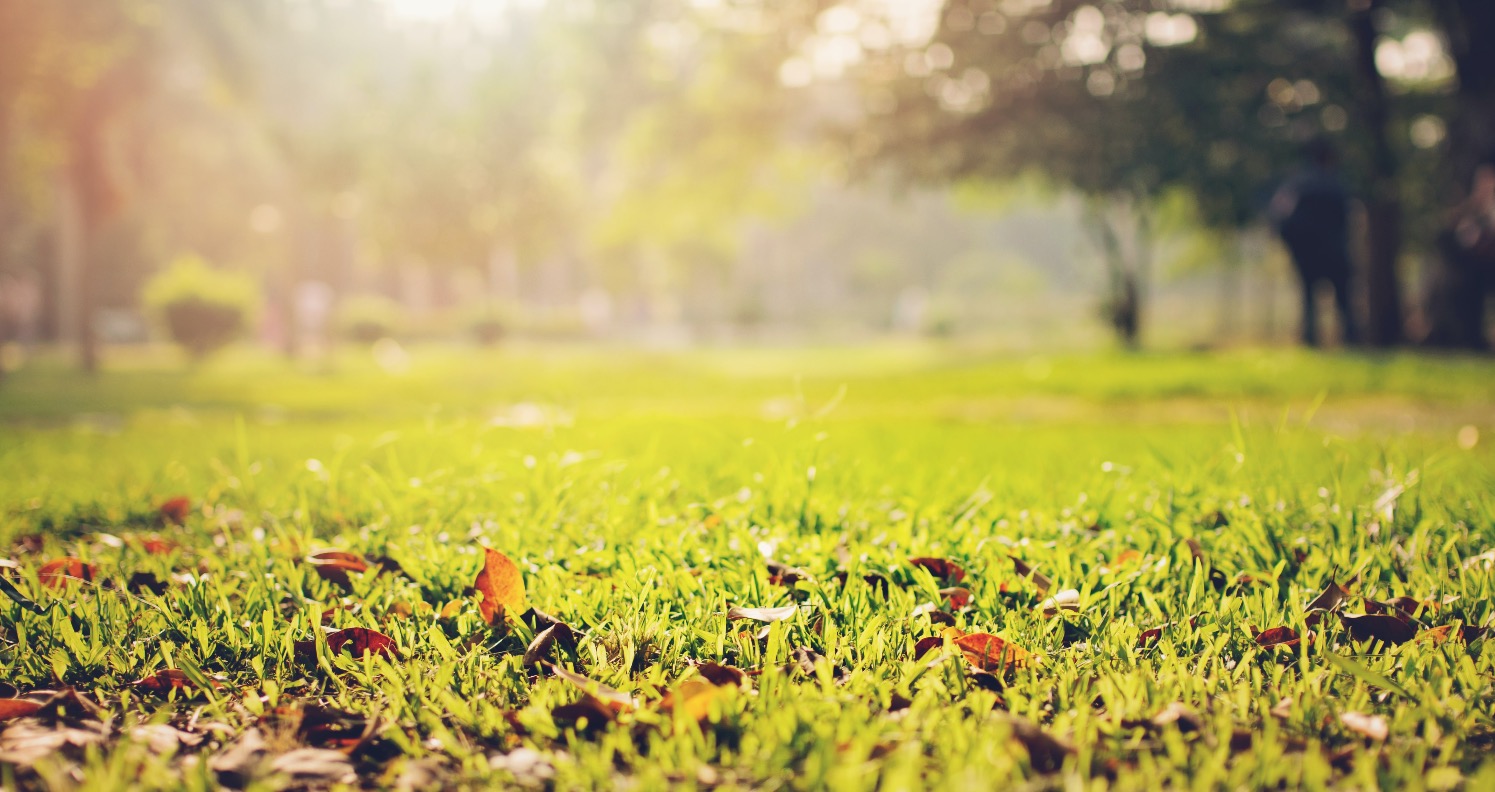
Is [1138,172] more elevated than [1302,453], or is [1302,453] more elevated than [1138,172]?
[1138,172]

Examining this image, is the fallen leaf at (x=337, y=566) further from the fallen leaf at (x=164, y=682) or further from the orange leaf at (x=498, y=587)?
the fallen leaf at (x=164, y=682)

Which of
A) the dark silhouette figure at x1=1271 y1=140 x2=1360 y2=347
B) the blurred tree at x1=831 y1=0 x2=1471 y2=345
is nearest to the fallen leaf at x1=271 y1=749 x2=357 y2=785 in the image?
the dark silhouette figure at x1=1271 y1=140 x2=1360 y2=347

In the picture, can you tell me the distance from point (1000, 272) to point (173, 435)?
74593 mm

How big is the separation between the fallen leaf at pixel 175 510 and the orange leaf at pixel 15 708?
158 centimetres

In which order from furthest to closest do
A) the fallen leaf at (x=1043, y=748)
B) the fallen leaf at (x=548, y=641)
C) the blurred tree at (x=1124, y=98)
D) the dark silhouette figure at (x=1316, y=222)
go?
the blurred tree at (x=1124, y=98) → the dark silhouette figure at (x=1316, y=222) → the fallen leaf at (x=548, y=641) → the fallen leaf at (x=1043, y=748)

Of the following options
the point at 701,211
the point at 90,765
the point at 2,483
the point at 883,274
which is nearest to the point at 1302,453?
the point at 90,765

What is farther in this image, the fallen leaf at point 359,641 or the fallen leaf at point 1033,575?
the fallen leaf at point 1033,575

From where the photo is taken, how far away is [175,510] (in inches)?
125

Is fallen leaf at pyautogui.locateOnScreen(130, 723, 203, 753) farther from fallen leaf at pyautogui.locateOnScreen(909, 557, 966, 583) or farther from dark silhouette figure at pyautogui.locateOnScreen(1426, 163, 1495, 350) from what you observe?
dark silhouette figure at pyautogui.locateOnScreen(1426, 163, 1495, 350)

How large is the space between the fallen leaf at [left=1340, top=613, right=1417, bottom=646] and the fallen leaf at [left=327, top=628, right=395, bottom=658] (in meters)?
1.91

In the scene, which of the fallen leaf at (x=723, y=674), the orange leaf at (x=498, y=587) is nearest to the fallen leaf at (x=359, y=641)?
the orange leaf at (x=498, y=587)

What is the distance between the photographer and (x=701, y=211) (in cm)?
2036

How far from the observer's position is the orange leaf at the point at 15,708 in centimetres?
165

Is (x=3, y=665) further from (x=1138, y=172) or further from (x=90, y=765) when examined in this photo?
(x=1138, y=172)
